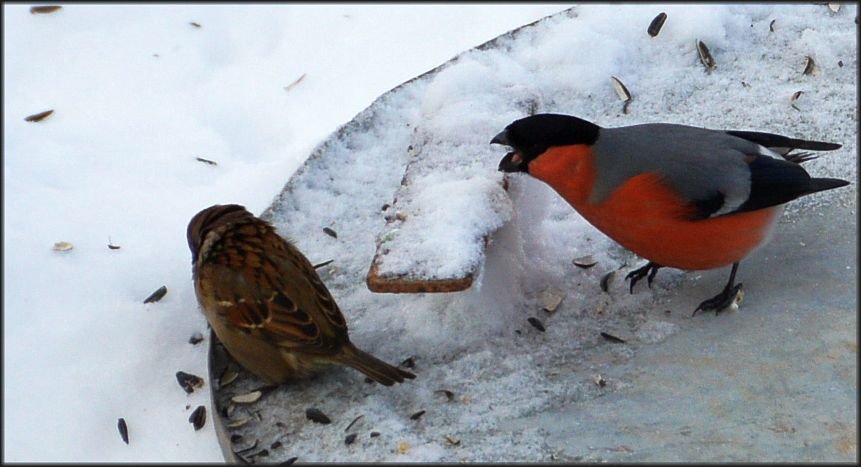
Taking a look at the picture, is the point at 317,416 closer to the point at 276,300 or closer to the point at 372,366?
the point at 372,366

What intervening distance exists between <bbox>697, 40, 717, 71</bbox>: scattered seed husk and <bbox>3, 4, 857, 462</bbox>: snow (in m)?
0.03

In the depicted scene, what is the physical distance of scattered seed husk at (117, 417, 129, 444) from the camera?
3949 mm

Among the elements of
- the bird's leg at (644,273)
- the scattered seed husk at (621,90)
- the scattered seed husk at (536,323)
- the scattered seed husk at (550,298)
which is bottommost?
the scattered seed husk at (536,323)

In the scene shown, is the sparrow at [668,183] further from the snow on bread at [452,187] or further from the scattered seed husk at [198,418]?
the scattered seed husk at [198,418]

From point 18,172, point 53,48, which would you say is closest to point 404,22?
point 53,48

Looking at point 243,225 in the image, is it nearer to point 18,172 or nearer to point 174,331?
point 174,331

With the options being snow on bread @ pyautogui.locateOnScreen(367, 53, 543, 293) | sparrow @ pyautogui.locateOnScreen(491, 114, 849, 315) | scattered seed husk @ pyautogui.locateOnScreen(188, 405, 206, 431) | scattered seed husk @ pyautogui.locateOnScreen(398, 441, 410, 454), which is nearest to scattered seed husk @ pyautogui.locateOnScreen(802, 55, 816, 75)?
sparrow @ pyautogui.locateOnScreen(491, 114, 849, 315)

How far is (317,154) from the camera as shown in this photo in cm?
480

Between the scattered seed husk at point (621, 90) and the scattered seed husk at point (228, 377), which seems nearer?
the scattered seed husk at point (228, 377)

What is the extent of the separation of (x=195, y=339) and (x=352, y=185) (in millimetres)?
894

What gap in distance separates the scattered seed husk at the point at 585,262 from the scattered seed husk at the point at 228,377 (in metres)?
1.26

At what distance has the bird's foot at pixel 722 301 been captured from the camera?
3.91 m

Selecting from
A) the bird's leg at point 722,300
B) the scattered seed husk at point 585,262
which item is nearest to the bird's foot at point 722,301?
the bird's leg at point 722,300

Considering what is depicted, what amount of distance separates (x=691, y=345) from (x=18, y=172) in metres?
3.18
